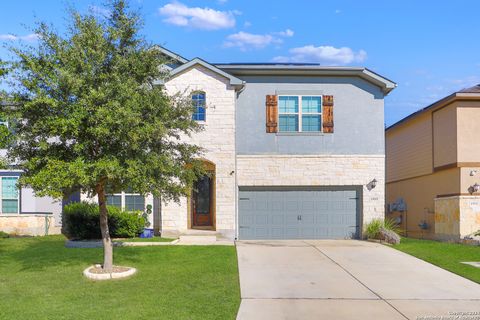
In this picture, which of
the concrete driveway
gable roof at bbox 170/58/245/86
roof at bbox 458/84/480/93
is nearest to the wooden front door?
gable roof at bbox 170/58/245/86

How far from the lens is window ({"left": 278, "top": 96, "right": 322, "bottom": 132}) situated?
19312 mm

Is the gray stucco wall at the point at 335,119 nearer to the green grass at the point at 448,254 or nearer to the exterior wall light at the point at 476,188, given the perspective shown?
the exterior wall light at the point at 476,188

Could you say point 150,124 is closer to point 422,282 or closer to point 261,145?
point 422,282

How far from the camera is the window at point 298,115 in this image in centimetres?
1931

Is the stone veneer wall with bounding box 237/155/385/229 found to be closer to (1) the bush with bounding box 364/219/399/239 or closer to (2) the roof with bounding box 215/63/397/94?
(1) the bush with bounding box 364/219/399/239

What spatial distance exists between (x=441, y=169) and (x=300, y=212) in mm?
6320

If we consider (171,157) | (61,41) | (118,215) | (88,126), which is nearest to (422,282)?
→ (171,157)

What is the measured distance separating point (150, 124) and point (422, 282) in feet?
22.3

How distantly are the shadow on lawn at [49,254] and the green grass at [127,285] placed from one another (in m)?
0.03

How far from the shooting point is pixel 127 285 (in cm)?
1029

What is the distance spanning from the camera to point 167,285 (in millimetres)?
10211

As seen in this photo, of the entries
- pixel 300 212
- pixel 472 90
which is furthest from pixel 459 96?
pixel 300 212

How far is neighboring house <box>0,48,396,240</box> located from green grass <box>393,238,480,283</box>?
9.68 feet

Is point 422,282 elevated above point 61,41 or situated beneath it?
situated beneath
